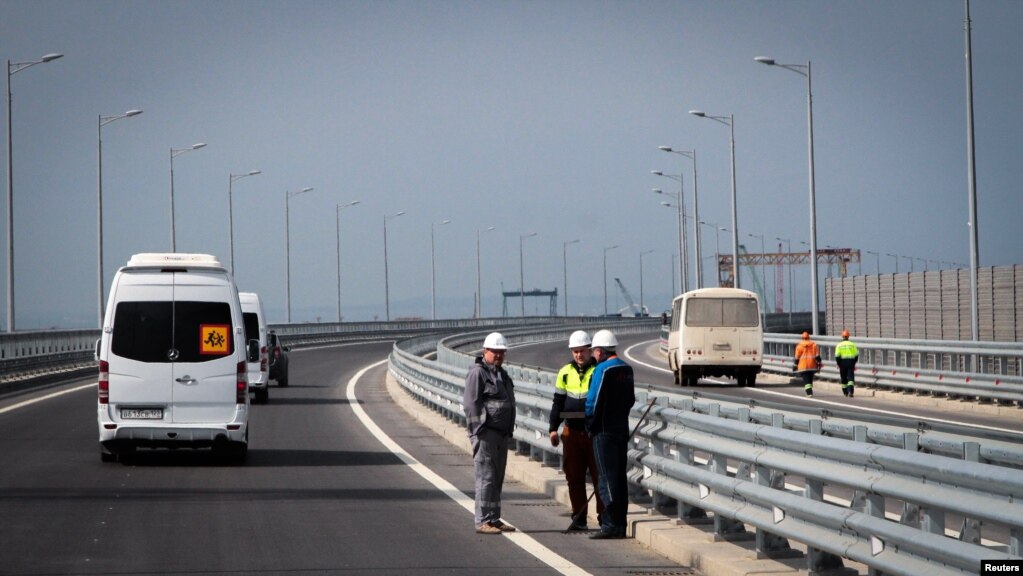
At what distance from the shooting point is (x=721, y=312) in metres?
41.9

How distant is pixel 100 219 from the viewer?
2151 inches

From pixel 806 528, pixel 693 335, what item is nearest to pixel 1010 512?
pixel 806 528

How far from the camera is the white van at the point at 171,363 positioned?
60.4 ft

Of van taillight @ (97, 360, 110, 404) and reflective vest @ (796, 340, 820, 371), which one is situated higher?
van taillight @ (97, 360, 110, 404)

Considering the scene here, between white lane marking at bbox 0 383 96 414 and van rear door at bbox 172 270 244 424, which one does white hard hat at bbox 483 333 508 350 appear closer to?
van rear door at bbox 172 270 244 424

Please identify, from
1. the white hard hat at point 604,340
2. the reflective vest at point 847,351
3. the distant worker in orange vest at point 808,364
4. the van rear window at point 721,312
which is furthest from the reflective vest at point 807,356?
the white hard hat at point 604,340

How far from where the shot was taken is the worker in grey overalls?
41.4ft

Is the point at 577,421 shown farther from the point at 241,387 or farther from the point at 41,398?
the point at 41,398

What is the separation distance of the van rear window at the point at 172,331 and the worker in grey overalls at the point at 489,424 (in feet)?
21.9

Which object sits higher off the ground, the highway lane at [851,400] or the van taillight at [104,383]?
the van taillight at [104,383]

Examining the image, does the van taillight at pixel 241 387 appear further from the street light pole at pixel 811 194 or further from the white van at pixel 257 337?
the street light pole at pixel 811 194

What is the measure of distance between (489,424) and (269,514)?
243 cm

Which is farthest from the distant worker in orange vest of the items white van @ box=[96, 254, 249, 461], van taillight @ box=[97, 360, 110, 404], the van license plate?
van taillight @ box=[97, 360, 110, 404]

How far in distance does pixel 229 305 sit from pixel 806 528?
11183mm
